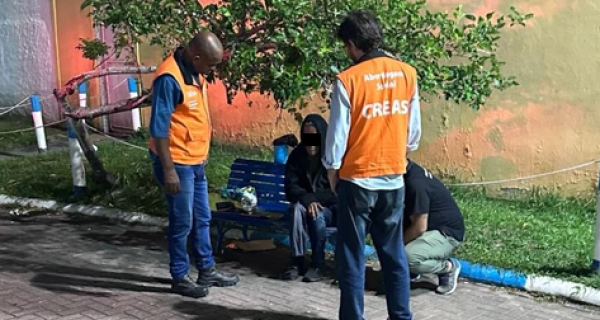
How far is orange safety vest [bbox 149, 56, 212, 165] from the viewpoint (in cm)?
506

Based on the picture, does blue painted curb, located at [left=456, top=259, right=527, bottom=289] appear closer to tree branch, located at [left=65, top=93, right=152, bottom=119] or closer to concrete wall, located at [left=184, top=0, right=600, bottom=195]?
concrete wall, located at [left=184, top=0, right=600, bottom=195]

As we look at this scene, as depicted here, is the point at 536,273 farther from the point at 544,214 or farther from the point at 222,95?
the point at 222,95

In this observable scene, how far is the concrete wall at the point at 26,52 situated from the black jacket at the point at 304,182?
9038 millimetres

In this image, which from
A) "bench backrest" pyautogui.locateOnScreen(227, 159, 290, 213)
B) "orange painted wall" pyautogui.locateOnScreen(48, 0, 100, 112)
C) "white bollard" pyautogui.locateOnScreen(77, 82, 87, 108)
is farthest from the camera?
"orange painted wall" pyautogui.locateOnScreen(48, 0, 100, 112)

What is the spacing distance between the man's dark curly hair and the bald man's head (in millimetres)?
1166

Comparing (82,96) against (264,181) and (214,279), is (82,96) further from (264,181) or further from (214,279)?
(214,279)

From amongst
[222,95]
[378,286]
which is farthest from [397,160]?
[222,95]

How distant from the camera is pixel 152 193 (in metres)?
8.45

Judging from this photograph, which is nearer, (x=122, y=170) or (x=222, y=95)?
(x=122, y=170)

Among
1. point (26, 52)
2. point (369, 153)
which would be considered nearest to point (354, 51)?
point (369, 153)

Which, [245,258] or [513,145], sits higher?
[513,145]

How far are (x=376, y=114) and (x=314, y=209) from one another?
5.54 ft

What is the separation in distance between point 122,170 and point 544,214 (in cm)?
494

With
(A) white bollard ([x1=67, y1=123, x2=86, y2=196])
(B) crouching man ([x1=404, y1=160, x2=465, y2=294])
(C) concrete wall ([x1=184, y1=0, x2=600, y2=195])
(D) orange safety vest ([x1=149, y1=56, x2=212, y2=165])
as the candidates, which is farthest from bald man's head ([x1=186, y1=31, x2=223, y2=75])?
(C) concrete wall ([x1=184, y1=0, x2=600, y2=195])
